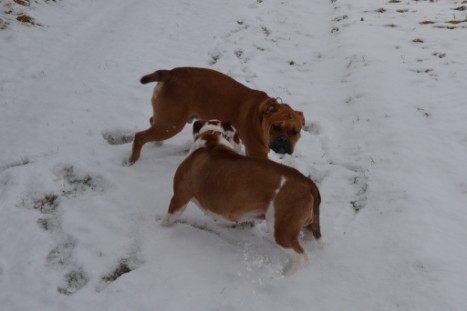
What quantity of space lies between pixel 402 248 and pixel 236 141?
241cm

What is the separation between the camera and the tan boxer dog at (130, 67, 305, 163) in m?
5.29

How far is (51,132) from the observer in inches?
231

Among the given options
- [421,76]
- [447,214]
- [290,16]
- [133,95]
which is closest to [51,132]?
[133,95]

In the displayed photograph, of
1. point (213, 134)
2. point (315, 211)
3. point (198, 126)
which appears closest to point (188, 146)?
point (198, 126)

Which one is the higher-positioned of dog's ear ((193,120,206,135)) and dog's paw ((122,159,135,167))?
dog's ear ((193,120,206,135))

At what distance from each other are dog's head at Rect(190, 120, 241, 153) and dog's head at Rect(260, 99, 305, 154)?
444 millimetres

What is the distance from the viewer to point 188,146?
5.99 metres

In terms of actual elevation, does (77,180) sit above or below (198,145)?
below

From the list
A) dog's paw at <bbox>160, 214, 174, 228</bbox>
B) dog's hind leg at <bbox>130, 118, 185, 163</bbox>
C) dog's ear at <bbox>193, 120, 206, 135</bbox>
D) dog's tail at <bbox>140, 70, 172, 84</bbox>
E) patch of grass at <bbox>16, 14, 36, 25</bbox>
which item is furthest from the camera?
patch of grass at <bbox>16, 14, 36, 25</bbox>

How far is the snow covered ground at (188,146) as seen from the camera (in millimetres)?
3766

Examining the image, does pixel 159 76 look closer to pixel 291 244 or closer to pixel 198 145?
pixel 198 145

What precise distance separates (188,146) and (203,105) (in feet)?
2.76

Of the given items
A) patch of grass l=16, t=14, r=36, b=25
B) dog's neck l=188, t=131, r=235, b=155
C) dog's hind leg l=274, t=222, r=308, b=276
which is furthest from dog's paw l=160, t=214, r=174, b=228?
patch of grass l=16, t=14, r=36, b=25

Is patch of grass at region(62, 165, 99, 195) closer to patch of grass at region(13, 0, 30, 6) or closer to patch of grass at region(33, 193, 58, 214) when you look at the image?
patch of grass at region(33, 193, 58, 214)
